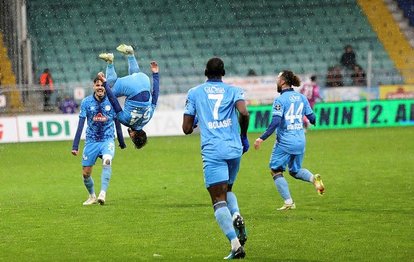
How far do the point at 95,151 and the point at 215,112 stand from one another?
19.7 feet

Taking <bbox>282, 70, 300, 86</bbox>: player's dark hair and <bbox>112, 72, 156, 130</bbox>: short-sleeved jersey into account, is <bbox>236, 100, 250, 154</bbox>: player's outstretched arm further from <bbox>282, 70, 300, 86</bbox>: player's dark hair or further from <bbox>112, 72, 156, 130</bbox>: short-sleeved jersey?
<bbox>112, 72, 156, 130</bbox>: short-sleeved jersey

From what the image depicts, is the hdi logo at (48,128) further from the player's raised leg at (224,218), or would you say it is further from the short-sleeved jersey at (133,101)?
the player's raised leg at (224,218)

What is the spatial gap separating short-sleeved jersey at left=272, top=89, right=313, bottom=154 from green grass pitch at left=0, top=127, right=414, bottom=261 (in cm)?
94

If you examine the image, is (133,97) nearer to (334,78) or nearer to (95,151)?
(95,151)

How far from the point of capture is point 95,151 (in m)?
15.8

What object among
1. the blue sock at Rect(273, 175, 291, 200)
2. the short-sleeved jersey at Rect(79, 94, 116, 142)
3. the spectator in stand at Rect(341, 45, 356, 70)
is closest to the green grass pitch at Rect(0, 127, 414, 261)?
the blue sock at Rect(273, 175, 291, 200)

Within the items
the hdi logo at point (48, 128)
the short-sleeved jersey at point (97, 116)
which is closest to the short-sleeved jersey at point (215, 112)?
the short-sleeved jersey at point (97, 116)

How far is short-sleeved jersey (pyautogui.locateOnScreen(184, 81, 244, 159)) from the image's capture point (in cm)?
1011

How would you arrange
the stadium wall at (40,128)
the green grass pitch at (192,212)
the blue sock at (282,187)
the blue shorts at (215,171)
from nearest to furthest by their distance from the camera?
the blue shorts at (215,171), the green grass pitch at (192,212), the blue sock at (282,187), the stadium wall at (40,128)

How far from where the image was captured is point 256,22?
138ft

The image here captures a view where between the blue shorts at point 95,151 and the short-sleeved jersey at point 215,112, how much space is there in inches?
231

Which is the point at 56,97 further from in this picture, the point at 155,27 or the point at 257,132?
the point at 155,27

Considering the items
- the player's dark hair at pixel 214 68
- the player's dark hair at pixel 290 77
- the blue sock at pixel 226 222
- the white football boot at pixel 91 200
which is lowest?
the white football boot at pixel 91 200

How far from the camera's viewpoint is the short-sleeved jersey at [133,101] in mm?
14305
